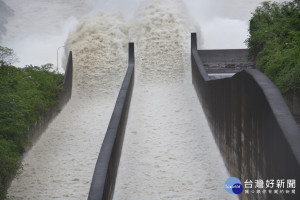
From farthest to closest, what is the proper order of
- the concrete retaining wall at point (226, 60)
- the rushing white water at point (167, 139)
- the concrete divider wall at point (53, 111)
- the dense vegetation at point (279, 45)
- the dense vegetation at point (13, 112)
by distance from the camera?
1. the concrete retaining wall at point (226, 60)
2. the dense vegetation at point (279, 45)
3. the concrete divider wall at point (53, 111)
4. the dense vegetation at point (13, 112)
5. the rushing white water at point (167, 139)

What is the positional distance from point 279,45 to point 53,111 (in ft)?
38.2

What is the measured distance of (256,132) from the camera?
23.6 ft

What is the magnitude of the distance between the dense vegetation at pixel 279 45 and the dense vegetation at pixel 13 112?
9312mm

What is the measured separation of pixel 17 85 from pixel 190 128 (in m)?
6.13

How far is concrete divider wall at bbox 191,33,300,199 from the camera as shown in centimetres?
564

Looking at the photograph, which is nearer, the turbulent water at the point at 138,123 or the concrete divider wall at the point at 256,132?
the concrete divider wall at the point at 256,132

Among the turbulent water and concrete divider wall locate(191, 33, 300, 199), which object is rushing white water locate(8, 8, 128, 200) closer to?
the turbulent water

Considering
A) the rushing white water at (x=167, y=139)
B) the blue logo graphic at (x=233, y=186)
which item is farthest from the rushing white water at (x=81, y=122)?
the blue logo graphic at (x=233, y=186)

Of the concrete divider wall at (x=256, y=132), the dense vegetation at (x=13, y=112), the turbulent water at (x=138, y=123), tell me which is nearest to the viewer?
the concrete divider wall at (x=256, y=132)

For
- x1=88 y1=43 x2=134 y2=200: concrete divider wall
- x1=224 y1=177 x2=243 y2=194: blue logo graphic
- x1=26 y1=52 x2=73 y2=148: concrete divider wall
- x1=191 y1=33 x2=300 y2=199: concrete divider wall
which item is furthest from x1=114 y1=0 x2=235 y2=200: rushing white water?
x1=26 y1=52 x2=73 y2=148: concrete divider wall

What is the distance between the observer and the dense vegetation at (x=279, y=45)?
627 inches

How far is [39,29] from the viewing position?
70.8m

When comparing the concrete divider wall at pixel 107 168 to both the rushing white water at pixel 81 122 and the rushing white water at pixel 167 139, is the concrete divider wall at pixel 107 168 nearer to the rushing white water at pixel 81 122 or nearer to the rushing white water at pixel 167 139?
the rushing white water at pixel 167 139

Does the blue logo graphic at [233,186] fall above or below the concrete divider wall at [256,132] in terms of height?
below
